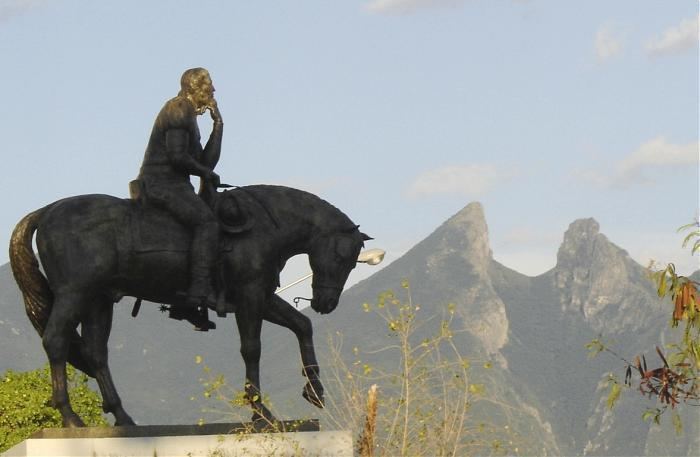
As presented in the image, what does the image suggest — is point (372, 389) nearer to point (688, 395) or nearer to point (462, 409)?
point (462, 409)

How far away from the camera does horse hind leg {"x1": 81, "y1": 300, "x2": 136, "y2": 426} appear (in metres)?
17.3

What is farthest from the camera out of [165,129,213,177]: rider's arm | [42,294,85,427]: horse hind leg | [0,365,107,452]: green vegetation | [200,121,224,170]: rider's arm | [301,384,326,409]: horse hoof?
[0,365,107,452]: green vegetation

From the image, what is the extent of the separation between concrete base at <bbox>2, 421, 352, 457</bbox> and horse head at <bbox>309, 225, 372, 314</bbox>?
150cm

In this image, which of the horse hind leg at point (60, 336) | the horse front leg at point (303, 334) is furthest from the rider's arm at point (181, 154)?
the horse hind leg at point (60, 336)

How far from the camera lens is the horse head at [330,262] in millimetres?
17578

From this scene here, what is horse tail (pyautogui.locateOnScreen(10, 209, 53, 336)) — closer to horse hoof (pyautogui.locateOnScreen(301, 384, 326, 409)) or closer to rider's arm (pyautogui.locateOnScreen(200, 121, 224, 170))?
rider's arm (pyautogui.locateOnScreen(200, 121, 224, 170))

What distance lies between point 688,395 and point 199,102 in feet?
19.6

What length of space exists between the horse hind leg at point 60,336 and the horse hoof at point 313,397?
2.46 metres

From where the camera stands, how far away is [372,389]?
15.4 meters

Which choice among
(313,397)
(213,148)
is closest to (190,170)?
(213,148)

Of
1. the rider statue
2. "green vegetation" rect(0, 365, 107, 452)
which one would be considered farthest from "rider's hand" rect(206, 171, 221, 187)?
"green vegetation" rect(0, 365, 107, 452)

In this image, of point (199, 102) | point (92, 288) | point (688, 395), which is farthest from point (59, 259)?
point (688, 395)

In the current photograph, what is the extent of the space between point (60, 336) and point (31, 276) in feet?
2.65

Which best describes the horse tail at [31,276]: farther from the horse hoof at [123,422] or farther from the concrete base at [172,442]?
the concrete base at [172,442]
